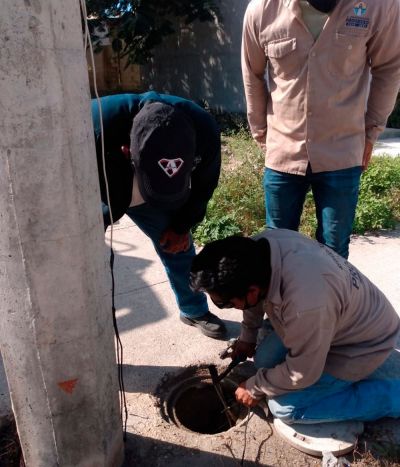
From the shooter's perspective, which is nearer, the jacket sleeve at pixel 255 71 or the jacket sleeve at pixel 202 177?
the jacket sleeve at pixel 202 177

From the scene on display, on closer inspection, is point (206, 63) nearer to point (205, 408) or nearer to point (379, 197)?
point (379, 197)

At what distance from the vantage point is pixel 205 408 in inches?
115

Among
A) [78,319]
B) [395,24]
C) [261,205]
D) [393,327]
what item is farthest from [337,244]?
→ [261,205]

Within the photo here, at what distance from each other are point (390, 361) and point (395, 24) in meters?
1.90

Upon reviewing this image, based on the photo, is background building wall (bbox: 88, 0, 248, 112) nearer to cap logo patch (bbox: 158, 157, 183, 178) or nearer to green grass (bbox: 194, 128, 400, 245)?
green grass (bbox: 194, 128, 400, 245)

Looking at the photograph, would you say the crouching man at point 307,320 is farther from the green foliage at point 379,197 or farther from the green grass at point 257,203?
the green foliage at point 379,197

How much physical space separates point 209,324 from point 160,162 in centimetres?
149

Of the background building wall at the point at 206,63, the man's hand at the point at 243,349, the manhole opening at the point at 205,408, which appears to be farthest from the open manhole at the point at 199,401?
the background building wall at the point at 206,63

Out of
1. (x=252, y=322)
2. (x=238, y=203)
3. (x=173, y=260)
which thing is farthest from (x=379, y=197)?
(x=252, y=322)

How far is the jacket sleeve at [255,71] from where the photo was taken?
109 inches

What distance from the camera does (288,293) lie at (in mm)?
1980

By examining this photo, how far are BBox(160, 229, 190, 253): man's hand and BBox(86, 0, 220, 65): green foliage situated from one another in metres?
7.11

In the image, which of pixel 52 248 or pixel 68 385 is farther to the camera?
pixel 68 385

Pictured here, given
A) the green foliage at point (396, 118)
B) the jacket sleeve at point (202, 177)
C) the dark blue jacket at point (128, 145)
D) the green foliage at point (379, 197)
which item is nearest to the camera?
the dark blue jacket at point (128, 145)
